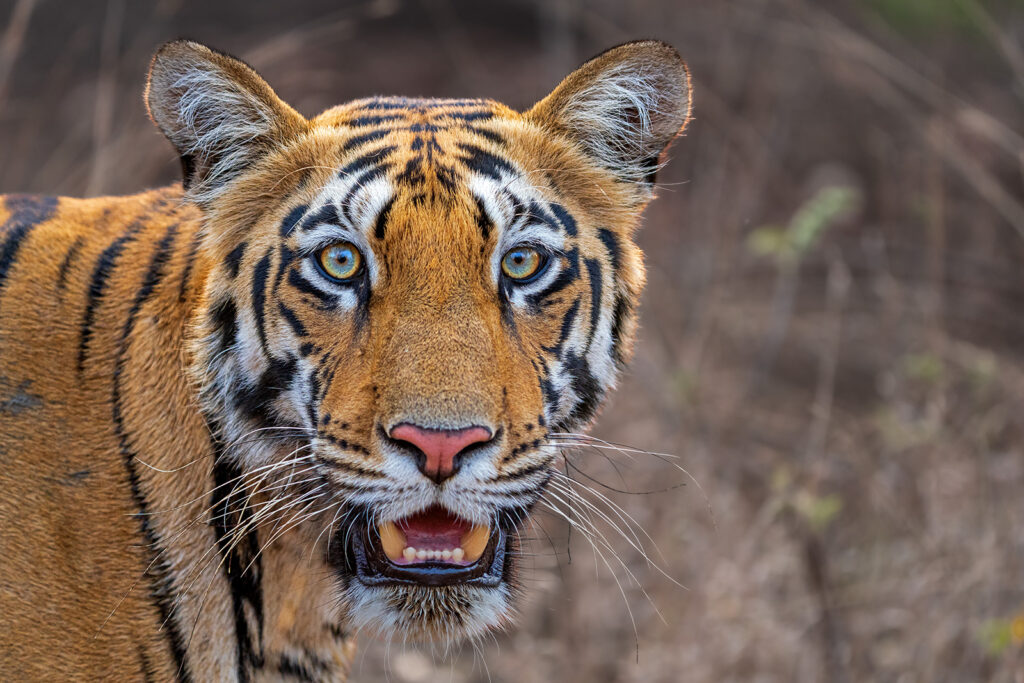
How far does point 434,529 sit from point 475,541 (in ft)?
0.32

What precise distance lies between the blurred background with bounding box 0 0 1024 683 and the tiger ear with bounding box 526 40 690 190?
2.64 feet

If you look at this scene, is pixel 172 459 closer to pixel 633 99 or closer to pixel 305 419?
pixel 305 419

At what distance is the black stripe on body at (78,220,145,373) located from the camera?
2473 millimetres

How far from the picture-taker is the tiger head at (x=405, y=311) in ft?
7.28

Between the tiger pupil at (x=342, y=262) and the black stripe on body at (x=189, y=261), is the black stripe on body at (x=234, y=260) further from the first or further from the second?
the tiger pupil at (x=342, y=262)

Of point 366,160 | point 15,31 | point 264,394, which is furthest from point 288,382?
point 15,31

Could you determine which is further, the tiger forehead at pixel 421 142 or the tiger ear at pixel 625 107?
the tiger ear at pixel 625 107

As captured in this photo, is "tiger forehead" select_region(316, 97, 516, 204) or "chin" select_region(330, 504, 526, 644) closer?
"chin" select_region(330, 504, 526, 644)

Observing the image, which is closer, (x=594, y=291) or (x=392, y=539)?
(x=392, y=539)

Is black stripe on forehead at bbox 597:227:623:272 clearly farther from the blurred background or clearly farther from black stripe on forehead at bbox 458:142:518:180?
the blurred background

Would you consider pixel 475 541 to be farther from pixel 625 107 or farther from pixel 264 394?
pixel 625 107

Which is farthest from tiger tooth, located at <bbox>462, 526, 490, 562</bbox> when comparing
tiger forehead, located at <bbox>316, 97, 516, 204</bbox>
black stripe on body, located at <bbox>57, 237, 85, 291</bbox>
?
black stripe on body, located at <bbox>57, 237, 85, 291</bbox>

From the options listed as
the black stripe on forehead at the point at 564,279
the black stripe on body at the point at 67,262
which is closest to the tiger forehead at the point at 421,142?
the black stripe on forehead at the point at 564,279

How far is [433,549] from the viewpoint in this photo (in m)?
2.29
